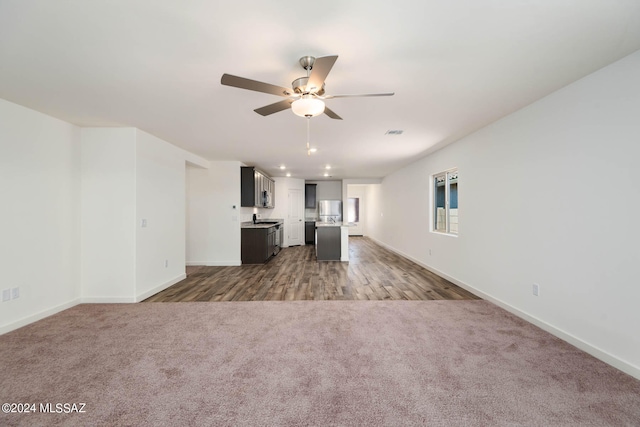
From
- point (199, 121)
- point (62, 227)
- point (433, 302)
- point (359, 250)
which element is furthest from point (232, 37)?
point (359, 250)

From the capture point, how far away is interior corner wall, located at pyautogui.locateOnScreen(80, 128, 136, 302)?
12.6 ft

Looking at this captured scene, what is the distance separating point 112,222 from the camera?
384cm

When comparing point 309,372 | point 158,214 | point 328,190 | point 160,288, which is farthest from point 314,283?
point 328,190

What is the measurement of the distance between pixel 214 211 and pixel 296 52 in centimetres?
502

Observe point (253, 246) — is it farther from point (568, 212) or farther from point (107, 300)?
point (568, 212)

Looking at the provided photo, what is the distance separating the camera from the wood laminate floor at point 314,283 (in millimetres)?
4090

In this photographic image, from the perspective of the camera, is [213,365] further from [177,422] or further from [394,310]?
[394,310]

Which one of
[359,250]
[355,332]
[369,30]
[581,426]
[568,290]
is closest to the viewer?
[581,426]

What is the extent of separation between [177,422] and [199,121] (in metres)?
3.19

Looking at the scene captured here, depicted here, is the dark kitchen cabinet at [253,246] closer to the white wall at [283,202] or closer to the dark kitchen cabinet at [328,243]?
the dark kitchen cabinet at [328,243]

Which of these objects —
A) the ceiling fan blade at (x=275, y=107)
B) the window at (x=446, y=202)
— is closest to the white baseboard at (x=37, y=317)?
the ceiling fan blade at (x=275, y=107)

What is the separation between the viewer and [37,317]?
322cm

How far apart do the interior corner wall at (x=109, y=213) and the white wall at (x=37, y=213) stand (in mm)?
116

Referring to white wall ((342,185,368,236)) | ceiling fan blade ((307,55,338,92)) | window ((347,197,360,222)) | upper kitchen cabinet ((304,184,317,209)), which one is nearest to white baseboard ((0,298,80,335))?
ceiling fan blade ((307,55,338,92))
